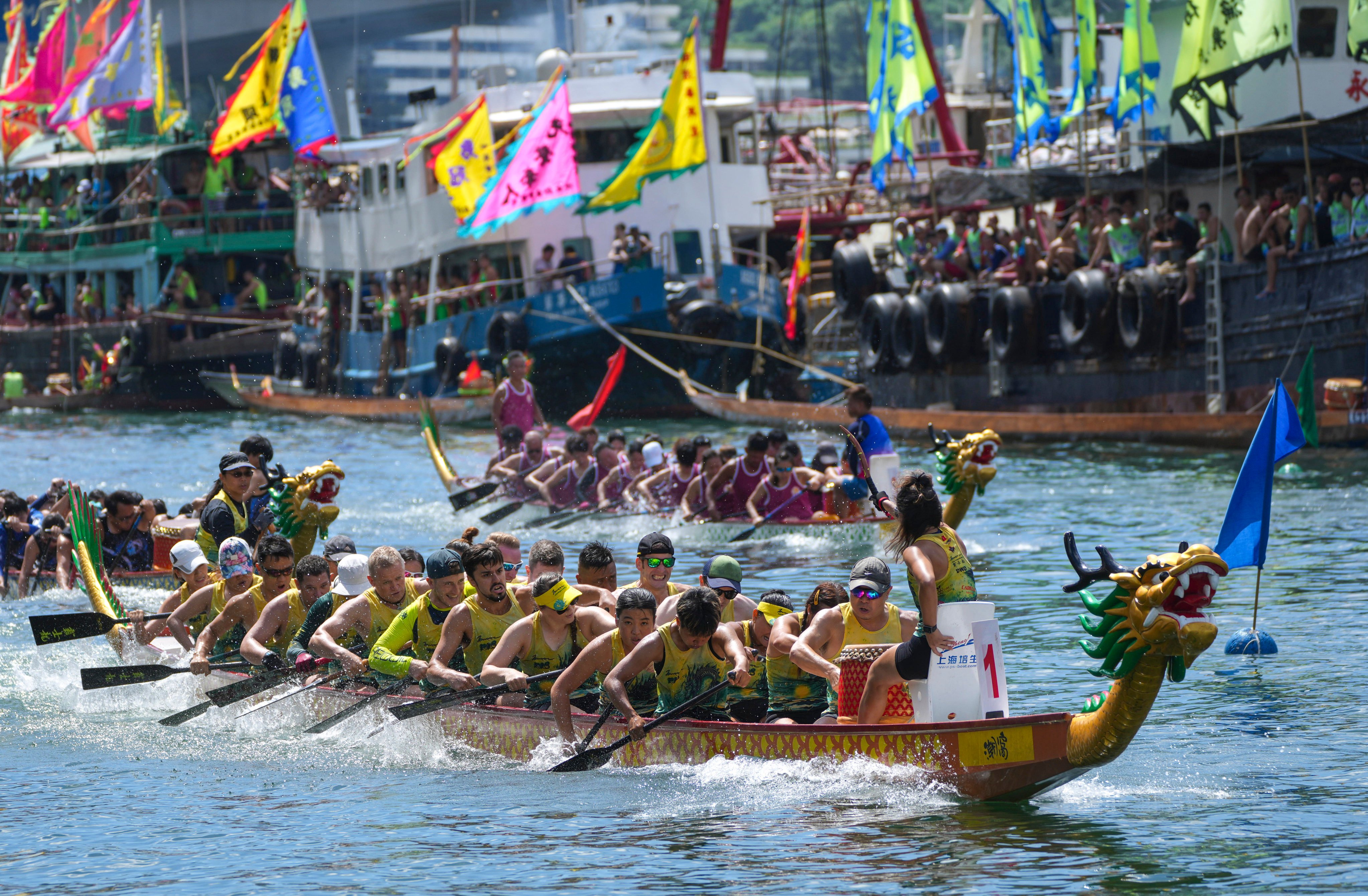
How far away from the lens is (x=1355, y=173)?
27641 millimetres

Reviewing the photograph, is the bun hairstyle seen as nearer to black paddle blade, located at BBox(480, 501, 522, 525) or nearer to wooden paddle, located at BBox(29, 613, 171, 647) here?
wooden paddle, located at BBox(29, 613, 171, 647)

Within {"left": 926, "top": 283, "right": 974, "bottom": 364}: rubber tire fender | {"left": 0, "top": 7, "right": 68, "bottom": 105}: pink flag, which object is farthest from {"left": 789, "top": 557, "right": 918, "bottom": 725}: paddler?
{"left": 0, "top": 7, "right": 68, "bottom": 105}: pink flag

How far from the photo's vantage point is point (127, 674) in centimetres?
1334

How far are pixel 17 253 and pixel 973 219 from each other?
A: 28.1 metres

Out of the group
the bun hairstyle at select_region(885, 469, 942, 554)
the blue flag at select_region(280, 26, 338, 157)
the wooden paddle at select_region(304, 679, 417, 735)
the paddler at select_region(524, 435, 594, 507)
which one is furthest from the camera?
the blue flag at select_region(280, 26, 338, 157)

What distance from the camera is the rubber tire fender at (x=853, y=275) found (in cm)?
3656

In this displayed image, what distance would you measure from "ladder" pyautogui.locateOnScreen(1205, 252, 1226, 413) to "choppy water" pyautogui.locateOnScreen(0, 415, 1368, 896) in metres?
10.0

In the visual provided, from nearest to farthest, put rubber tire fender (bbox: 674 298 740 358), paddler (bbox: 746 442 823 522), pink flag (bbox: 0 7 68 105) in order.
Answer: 1. paddler (bbox: 746 442 823 522)
2. rubber tire fender (bbox: 674 298 740 358)
3. pink flag (bbox: 0 7 68 105)

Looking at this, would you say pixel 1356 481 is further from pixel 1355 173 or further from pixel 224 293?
pixel 224 293

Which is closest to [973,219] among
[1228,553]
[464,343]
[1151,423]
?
[464,343]

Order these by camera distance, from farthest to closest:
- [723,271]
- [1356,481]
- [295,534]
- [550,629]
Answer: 1. [723,271]
2. [1356,481]
3. [295,534]
4. [550,629]

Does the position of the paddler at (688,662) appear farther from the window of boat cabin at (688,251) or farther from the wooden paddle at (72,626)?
the window of boat cabin at (688,251)

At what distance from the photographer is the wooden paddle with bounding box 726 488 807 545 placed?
19484 millimetres

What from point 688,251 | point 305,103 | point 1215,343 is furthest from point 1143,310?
point 305,103
